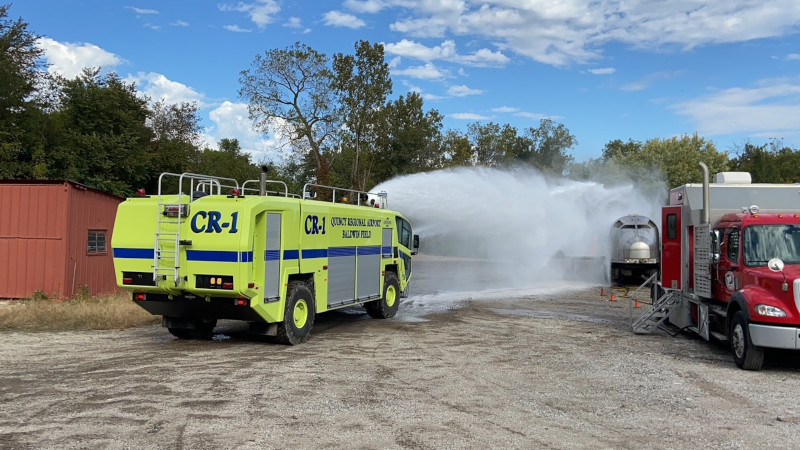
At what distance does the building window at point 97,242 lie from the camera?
1867 cm

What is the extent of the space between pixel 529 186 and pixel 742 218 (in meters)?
18.4

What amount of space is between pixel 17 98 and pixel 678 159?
49.8m

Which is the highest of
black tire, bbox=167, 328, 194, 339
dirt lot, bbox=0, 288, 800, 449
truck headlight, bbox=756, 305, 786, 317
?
truck headlight, bbox=756, 305, 786, 317

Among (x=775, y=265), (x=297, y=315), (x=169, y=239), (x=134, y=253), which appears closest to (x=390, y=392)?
(x=297, y=315)

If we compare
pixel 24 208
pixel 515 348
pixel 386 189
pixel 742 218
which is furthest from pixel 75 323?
pixel 742 218

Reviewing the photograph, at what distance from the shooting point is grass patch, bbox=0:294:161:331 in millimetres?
13315

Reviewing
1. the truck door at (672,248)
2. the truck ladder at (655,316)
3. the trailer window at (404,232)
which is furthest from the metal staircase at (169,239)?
the truck door at (672,248)

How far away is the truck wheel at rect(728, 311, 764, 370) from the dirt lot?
0.20 m

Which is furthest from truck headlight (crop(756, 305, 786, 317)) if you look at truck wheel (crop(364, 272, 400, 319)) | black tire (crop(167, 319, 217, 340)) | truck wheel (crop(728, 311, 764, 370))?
black tire (crop(167, 319, 217, 340))

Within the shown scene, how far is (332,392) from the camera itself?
7.98 metres

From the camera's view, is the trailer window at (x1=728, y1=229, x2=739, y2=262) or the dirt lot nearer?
the dirt lot

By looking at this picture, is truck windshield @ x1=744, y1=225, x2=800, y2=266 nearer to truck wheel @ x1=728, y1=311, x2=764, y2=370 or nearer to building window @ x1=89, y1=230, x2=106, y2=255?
truck wheel @ x1=728, y1=311, x2=764, y2=370

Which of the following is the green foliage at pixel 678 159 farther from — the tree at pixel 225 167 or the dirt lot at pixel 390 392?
the dirt lot at pixel 390 392

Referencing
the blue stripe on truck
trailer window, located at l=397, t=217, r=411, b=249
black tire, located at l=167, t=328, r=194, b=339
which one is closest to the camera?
the blue stripe on truck
